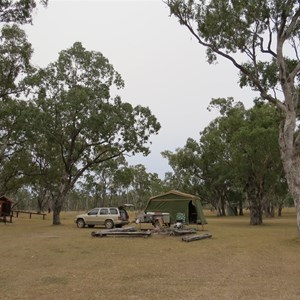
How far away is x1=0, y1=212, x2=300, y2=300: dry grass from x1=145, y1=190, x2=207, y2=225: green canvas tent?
1104 centimetres

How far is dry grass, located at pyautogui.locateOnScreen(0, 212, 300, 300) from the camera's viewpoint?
7.33 m

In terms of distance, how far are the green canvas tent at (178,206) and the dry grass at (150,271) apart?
11040 millimetres

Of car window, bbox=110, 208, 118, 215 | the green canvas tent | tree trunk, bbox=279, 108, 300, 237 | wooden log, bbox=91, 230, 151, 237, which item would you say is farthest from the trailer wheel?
tree trunk, bbox=279, 108, 300, 237

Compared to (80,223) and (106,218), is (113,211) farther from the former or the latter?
(80,223)

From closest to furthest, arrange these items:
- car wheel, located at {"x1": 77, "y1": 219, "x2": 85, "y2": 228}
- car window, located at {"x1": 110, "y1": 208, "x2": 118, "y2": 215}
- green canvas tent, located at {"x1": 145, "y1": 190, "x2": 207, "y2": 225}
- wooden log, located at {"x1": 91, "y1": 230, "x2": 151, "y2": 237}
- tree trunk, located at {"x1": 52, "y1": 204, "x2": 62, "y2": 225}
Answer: wooden log, located at {"x1": 91, "y1": 230, "x2": 151, "y2": 237}, car window, located at {"x1": 110, "y1": 208, "x2": 118, "y2": 215}, green canvas tent, located at {"x1": 145, "y1": 190, "x2": 207, "y2": 225}, car wheel, located at {"x1": 77, "y1": 219, "x2": 85, "y2": 228}, tree trunk, located at {"x1": 52, "y1": 204, "x2": 62, "y2": 225}

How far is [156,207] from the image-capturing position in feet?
89.2

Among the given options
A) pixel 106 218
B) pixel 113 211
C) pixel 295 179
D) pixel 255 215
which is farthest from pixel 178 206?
pixel 295 179

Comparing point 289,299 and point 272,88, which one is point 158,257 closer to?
point 289,299

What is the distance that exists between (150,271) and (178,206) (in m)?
17.2

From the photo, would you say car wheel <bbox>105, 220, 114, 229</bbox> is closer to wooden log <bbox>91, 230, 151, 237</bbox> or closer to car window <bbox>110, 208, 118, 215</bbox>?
car window <bbox>110, 208, 118, 215</bbox>

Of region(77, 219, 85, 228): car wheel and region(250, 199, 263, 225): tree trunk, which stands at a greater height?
region(250, 199, 263, 225): tree trunk

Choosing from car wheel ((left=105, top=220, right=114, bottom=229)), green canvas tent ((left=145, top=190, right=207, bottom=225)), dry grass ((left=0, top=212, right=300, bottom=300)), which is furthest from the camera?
green canvas tent ((left=145, top=190, right=207, bottom=225))

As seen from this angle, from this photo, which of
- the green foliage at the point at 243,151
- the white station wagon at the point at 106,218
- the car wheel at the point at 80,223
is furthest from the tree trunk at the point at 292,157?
the car wheel at the point at 80,223

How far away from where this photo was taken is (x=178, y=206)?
26.8 meters
